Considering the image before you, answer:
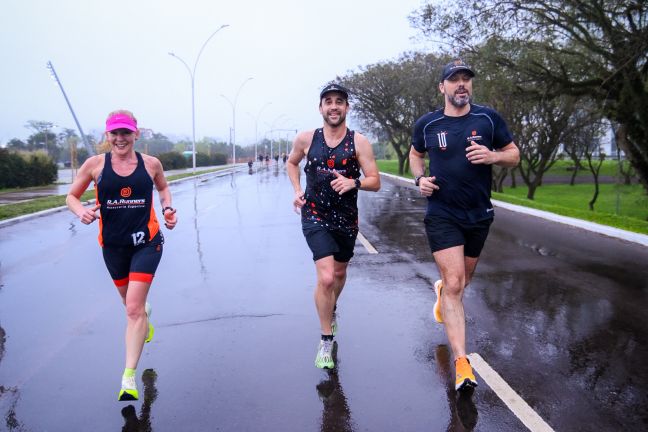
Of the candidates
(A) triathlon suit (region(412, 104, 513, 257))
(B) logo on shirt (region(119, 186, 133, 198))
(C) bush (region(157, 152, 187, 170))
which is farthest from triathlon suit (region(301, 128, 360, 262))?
(C) bush (region(157, 152, 187, 170))

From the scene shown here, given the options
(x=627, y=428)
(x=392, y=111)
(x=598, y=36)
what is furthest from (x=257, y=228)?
(x=392, y=111)

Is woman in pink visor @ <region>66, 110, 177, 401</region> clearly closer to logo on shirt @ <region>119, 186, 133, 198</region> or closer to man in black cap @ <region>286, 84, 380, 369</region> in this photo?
logo on shirt @ <region>119, 186, 133, 198</region>

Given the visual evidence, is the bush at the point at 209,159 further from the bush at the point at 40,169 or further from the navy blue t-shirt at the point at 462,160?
the navy blue t-shirt at the point at 462,160

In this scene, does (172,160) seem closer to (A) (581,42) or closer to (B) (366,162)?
(A) (581,42)

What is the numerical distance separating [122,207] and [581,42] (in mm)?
14356

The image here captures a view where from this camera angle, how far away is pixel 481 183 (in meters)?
3.96

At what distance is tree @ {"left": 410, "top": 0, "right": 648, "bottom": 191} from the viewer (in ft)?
44.3

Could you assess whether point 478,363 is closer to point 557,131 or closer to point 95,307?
point 95,307

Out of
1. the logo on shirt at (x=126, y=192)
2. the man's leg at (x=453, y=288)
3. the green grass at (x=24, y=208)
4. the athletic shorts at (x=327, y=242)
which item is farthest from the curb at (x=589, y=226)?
the green grass at (x=24, y=208)

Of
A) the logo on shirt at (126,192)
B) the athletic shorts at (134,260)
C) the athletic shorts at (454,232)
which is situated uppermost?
the logo on shirt at (126,192)

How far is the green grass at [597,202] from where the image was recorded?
39.3 feet

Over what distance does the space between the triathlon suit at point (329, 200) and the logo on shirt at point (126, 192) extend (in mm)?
1271

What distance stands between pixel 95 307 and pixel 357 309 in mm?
2719

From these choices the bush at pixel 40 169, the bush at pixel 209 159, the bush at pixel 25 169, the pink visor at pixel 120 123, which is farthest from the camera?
the bush at pixel 209 159
